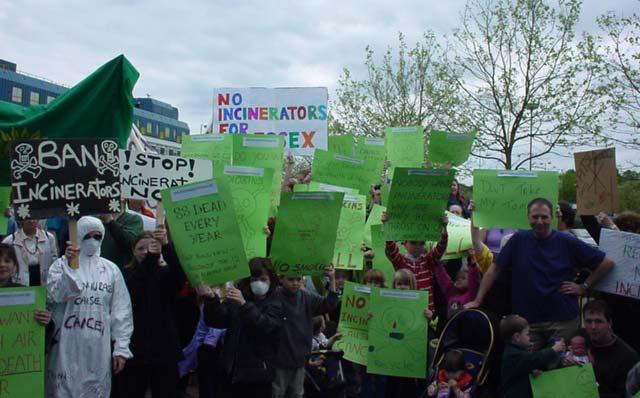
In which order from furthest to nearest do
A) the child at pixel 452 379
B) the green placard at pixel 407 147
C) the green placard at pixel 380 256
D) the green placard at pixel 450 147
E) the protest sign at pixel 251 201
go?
the green placard at pixel 407 147
the green placard at pixel 450 147
the green placard at pixel 380 256
the protest sign at pixel 251 201
the child at pixel 452 379

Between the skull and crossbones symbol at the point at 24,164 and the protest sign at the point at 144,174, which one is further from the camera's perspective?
the protest sign at the point at 144,174

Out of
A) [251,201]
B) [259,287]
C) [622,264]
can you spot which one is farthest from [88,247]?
[622,264]

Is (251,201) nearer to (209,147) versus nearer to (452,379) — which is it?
(209,147)

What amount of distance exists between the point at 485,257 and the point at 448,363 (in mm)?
1619

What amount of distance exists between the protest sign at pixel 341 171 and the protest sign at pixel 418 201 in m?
2.13

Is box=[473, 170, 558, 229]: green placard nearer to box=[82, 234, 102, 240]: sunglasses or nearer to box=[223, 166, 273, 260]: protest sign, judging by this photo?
box=[223, 166, 273, 260]: protest sign

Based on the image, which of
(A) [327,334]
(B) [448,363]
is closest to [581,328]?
(B) [448,363]

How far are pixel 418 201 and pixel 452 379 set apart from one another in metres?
1.72

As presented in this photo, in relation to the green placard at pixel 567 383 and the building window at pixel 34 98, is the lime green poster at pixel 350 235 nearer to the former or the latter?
the green placard at pixel 567 383

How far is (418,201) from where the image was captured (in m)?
6.46

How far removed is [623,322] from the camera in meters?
5.86

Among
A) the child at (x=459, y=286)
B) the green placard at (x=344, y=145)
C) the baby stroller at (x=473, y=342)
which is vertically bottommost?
the baby stroller at (x=473, y=342)

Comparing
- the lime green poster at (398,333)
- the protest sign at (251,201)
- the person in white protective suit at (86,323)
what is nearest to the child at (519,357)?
the lime green poster at (398,333)

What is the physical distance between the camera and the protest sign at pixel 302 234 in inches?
233
